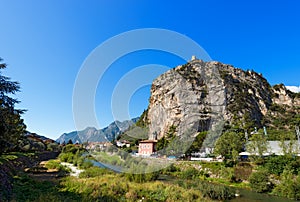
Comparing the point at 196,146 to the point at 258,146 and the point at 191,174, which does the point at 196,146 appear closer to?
the point at 191,174

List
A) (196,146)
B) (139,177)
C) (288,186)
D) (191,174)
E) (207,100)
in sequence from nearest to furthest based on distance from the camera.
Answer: (288,186), (139,177), (191,174), (196,146), (207,100)

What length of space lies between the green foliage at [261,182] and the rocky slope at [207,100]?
34.9 m

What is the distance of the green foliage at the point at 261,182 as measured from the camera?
17.0 meters

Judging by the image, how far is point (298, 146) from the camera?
868 inches

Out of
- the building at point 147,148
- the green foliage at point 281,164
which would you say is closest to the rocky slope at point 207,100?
the building at point 147,148

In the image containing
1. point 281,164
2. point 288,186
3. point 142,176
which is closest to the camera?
point 288,186

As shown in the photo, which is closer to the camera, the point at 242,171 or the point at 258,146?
the point at 242,171

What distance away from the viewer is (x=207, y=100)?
64562mm

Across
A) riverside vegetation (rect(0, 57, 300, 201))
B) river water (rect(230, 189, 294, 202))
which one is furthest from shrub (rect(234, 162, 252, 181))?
river water (rect(230, 189, 294, 202))

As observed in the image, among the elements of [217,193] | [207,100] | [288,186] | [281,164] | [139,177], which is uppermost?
[207,100]

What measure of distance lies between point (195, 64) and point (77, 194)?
67.7m

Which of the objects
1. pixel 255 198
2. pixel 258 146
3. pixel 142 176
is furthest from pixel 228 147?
pixel 142 176

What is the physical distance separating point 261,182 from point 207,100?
1909 inches

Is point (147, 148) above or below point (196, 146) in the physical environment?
below
